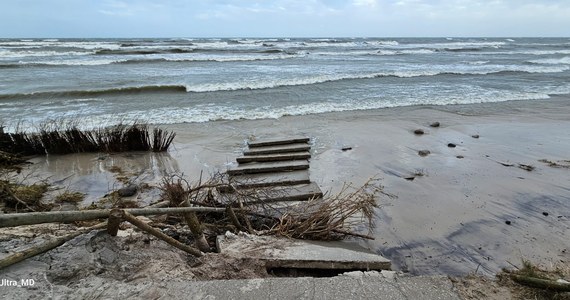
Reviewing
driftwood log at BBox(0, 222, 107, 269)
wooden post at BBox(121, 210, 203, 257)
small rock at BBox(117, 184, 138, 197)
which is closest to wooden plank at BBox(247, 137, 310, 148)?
small rock at BBox(117, 184, 138, 197)

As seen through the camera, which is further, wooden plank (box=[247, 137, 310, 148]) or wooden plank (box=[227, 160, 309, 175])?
wooden plank (box=[247, 137, 310, 148])

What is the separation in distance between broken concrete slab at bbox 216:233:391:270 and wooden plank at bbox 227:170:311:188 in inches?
79.0

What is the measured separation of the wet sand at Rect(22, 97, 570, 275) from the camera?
4098 millimetres

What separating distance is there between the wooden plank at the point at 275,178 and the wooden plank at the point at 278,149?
99 centimetres

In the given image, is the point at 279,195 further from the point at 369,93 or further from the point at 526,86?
the point at 526,86

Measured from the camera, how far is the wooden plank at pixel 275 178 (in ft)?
18.3

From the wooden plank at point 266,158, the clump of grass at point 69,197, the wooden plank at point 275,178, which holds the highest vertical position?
the wooden plank at point 266,158

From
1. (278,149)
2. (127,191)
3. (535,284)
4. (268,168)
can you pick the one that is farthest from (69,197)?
(535,284)

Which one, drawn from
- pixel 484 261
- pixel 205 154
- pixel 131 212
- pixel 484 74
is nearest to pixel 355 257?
pixel 484 261

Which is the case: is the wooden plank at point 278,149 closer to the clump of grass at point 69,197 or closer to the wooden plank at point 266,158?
the wooden plank at point 266,158

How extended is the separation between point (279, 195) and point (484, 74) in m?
19.8

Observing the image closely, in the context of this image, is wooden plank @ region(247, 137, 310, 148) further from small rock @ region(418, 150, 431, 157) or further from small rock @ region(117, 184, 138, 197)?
small rock @ region(117, 184, 138, 197)

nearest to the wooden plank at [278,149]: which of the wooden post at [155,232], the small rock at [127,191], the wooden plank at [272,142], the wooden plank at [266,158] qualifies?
the wooden plank at [272,142]

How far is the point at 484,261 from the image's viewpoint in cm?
380
